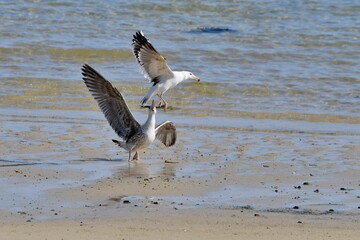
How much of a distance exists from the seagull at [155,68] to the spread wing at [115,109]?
6.30ft

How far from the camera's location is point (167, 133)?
8758 millimetres

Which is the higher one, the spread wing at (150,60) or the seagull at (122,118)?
the spread wing at (150,60)

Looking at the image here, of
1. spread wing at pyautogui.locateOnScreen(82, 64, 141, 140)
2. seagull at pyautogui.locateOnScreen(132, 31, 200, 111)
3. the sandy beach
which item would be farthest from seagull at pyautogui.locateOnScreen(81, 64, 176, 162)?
seagull at pyautogui.locateOnScreen(132, 31, 200, 111)

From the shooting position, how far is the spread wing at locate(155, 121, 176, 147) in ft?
28.7

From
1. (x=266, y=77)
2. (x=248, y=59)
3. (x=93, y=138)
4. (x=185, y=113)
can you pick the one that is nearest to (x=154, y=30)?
(x=248, y=59)

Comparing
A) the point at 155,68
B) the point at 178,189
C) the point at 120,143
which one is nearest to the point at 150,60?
the point at 155,68

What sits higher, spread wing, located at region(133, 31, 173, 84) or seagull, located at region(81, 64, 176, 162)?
spread wing, located at region(133, 31, 173, 84)

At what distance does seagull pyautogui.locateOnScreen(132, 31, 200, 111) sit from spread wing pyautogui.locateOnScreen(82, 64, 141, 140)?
192 centimetres

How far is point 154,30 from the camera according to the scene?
19328mm

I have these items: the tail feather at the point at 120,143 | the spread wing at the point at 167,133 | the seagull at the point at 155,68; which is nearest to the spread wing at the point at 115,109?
the tail feather at the point at 120,143

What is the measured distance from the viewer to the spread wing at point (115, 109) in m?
8.70

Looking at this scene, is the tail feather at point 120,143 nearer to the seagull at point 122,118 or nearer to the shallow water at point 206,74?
the seagull at point 122,118

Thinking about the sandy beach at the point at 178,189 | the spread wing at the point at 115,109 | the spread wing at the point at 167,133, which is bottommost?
the sandy beach at the point at 178,189

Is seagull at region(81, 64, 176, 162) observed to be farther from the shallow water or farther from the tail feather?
the shallow water
